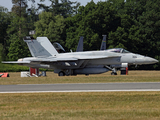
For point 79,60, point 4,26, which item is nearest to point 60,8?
point 4,26

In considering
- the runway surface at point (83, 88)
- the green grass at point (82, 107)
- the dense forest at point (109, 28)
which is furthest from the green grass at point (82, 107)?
the dense forest at point (109, 28)

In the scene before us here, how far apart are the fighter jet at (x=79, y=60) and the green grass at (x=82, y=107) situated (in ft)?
55.0

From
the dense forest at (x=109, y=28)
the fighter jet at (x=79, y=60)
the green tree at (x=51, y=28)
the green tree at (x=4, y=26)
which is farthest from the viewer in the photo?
the green tree at (x=4, y=26)

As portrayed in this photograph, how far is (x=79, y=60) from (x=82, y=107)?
19.9 m

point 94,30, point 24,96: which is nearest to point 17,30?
point 94,30

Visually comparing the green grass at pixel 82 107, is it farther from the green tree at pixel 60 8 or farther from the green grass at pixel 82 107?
the green tree at pixel 60 8

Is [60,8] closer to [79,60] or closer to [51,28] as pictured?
[51,28]

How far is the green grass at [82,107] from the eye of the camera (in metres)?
7.67

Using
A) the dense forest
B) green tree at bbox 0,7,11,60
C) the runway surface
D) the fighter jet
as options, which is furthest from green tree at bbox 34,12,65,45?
the runway surface

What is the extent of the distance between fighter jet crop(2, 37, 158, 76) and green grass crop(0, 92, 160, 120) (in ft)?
55.0

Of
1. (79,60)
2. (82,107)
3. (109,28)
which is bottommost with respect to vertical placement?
(82,107)

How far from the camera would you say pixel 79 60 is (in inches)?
1138

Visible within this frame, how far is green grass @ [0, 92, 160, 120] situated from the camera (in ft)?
25.2

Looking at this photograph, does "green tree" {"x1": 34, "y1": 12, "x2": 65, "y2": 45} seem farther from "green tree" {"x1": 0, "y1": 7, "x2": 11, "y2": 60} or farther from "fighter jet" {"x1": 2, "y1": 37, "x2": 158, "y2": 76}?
"fighter jet" {"x1": 2, "y1": 37, "x2": 158, "y2": 76}
